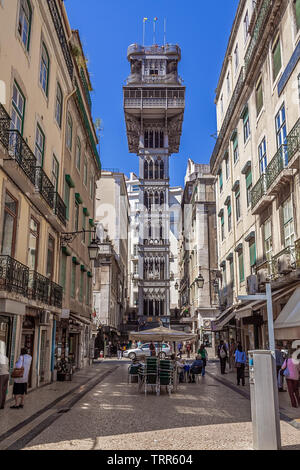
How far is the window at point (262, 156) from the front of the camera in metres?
18.5

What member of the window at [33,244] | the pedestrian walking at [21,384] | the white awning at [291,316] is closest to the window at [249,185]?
the white awning at [291,316]

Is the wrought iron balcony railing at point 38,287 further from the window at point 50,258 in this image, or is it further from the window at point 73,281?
the window at point 73,281

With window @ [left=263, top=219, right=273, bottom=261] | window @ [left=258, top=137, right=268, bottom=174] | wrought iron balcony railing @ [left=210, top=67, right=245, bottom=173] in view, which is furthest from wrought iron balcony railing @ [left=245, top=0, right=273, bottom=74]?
window @ [left=263, top=219, right=273, bottom=261]

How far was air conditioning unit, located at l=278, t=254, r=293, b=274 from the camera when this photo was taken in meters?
13.6

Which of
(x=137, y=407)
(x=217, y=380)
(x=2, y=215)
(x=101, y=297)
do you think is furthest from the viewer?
(x=101, y=297)

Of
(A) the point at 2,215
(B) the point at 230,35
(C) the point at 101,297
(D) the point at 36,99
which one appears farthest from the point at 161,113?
(A) the point at 2,215

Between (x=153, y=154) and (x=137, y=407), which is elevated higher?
(x=153, y=154)

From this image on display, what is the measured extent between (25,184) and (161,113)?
6569cm

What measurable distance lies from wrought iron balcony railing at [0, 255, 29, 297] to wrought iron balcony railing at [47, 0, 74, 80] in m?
10.4

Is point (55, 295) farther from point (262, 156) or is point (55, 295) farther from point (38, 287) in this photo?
point (262, 156)

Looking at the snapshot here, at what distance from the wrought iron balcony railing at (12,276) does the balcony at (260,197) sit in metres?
9.53

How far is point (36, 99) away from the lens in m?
15.2

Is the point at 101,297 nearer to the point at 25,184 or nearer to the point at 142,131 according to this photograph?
the point at 25,184

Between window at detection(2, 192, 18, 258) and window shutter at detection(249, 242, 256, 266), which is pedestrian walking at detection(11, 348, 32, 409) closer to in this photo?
window at detection(2, 192, 18, 258)
